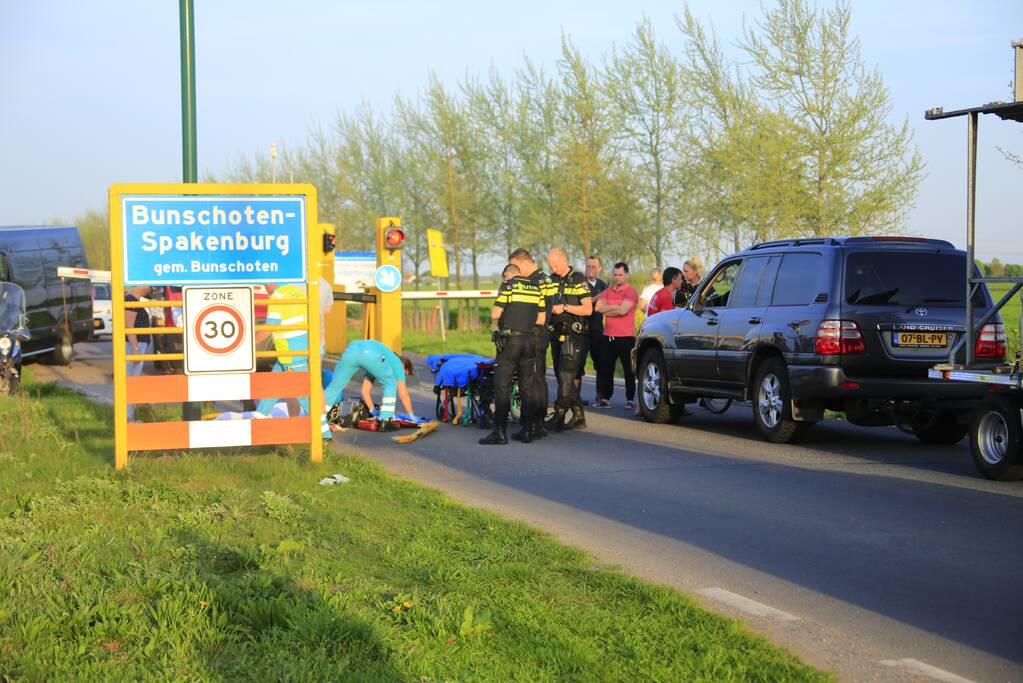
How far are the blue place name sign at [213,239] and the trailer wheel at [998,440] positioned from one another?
18.3 ft

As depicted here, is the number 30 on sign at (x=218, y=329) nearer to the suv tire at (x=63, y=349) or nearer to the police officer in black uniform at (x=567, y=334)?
the police officer in black uniform at (x=567, y=334)

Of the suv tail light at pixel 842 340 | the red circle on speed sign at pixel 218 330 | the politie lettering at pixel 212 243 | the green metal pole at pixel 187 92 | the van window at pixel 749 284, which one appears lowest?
the suv tail light at pixel 842 340

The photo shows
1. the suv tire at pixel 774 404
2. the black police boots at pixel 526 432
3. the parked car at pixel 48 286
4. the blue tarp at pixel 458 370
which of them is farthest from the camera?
the parked car at pixel 48 286

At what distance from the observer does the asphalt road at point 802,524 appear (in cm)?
562

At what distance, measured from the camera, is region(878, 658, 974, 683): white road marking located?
4.93 meters

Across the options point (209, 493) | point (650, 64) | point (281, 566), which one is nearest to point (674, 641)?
point (281, 566)

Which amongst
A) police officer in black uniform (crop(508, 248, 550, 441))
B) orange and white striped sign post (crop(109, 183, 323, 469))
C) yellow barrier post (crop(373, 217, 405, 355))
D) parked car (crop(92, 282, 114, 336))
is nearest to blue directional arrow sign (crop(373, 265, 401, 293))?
yellow barrier post (crop(373, 217, 405, 355))

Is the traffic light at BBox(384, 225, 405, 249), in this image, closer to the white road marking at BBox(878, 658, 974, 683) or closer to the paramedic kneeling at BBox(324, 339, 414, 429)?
the paramedic kneeling at BBox(324, 339, 414, 429)

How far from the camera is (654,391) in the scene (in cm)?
1512

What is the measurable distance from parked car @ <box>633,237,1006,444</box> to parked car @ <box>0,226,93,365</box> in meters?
16.2

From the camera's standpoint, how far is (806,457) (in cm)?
1169

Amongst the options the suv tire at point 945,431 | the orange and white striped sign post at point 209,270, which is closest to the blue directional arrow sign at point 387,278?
the suv tire at point 945,431

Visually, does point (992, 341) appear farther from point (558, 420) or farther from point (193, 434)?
point (193, 434)

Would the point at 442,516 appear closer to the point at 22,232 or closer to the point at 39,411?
the point at 39,411
